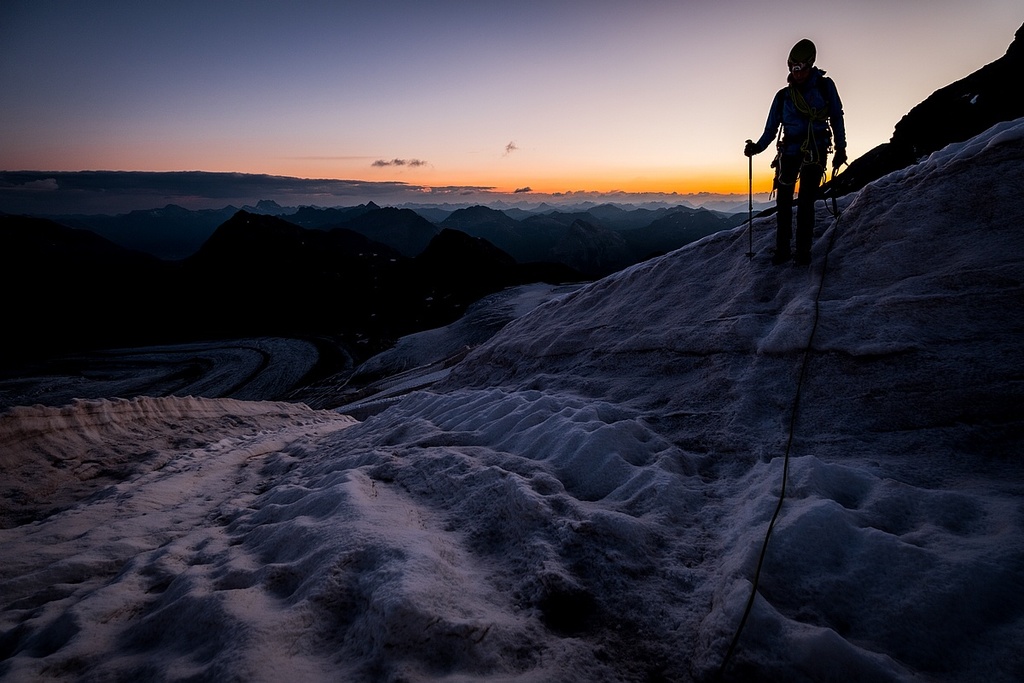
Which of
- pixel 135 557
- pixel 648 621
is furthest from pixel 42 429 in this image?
pixel 648 621

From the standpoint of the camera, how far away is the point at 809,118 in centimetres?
511

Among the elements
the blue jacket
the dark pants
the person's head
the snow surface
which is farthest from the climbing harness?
the person's head

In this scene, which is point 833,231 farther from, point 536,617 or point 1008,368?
point 536,617

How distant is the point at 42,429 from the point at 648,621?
10.3m

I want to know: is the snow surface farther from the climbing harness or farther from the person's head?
the person's head

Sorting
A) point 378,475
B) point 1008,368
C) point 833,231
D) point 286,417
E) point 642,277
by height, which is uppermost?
point 833,231

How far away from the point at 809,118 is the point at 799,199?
0.92m

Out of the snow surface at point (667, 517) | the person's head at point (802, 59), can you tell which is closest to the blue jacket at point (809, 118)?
the person's head at point (802, 59)

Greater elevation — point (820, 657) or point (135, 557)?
point (820, 657)

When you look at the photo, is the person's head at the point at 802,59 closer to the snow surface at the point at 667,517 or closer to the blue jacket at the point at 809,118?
the blue jacket at the point at 809,118

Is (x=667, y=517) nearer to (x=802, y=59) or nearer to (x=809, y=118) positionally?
(x=809, y=118)

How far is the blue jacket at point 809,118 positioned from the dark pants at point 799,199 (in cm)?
12

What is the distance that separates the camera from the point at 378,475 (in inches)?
178

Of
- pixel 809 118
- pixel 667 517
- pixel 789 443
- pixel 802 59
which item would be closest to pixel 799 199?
pixel 809 118
